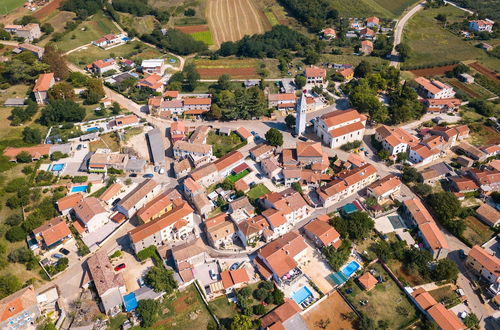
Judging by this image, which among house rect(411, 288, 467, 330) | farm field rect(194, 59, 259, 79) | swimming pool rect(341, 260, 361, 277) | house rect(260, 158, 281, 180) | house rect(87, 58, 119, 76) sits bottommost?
swimming pool rect(341, 260, 361, 277)

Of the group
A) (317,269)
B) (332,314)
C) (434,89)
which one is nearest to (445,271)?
(332,314)

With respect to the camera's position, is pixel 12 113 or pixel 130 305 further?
pixel 12 113

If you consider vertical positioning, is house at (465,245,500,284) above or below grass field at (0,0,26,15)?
below

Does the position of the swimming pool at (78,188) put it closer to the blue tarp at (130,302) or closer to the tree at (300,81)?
the blue tarp at (130,302)

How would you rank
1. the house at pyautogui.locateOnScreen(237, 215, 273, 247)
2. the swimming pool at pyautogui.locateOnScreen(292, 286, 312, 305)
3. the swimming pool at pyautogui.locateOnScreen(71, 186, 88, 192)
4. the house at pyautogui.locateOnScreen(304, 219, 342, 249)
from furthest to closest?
the swimming pool at pyautogui.locateOnScreen(71, 186, 88, 192)
the house at pyautogui.locateOnScreen(237, 215, 273, 247)
the house at pyautogui.locateOnScreen(304, 219, 342, 249)
the swimming pool at pyautogui.locateOnScreen(292, 286, 312, 305)

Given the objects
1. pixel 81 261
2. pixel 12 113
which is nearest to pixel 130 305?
pixel 81 261

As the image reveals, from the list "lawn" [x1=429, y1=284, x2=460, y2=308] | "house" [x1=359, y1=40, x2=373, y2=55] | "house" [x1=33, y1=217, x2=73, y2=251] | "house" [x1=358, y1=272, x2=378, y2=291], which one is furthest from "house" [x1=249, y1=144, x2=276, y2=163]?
"house" [x1=359, y1=40, x2=373, y2=55]

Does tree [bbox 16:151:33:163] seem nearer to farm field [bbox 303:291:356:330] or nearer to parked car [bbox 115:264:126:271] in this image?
parked car [bbox 115:264:126:271]

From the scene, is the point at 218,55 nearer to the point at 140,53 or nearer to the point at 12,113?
the point at 140,53
